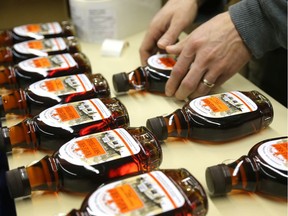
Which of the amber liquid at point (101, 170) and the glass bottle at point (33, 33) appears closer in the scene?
the amber liquid at point (101, 170)

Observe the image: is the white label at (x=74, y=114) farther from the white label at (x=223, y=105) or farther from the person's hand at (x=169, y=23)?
the person's hand at (x=169, y=23)

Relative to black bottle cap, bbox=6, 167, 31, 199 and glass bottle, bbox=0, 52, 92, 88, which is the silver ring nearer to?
glass bottle, bbox=0, 52, 92, 88

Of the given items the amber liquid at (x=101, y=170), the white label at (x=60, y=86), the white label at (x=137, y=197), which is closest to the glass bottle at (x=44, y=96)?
the white label at (x=60, y=86)

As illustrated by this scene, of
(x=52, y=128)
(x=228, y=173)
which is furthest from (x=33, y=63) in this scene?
(x=228, y=173)

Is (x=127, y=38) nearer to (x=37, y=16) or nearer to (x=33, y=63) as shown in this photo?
(x=37, y=16)

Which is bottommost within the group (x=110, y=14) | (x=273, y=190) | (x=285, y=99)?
(x=285, y=99)

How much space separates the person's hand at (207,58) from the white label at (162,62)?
4 cm

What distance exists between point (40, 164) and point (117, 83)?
35 cm

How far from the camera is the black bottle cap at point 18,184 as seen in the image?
23.0 inches

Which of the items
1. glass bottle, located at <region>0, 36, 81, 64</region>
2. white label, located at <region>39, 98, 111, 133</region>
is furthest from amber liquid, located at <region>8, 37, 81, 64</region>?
white label, located at <region>39, 98, 111, 133</region>

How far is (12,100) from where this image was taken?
806 mm

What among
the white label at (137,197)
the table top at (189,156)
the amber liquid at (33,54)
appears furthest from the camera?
the amber liquid at (33,54)

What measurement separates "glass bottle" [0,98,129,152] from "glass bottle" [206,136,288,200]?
0.20m

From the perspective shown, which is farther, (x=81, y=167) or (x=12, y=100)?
(x=12, y=100)
